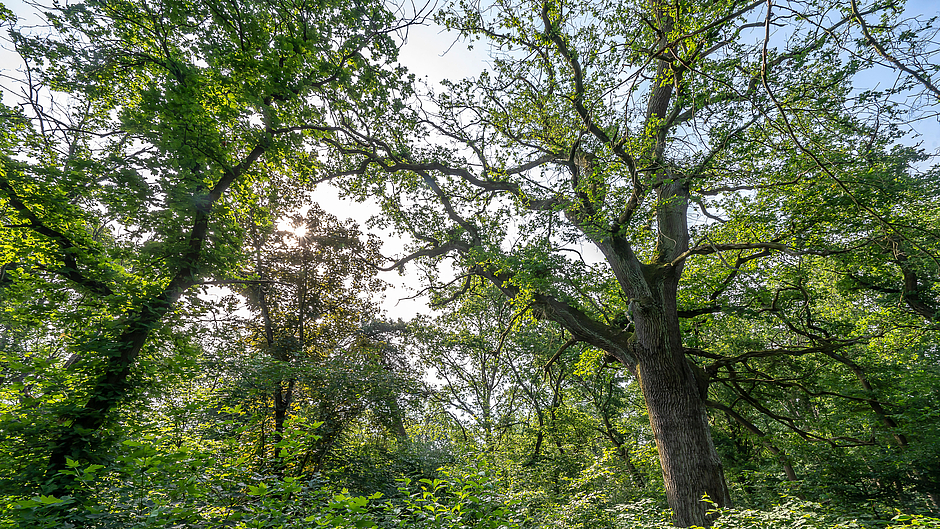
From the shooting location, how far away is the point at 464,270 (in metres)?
7.96

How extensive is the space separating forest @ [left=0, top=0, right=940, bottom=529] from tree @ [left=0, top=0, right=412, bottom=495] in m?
0.03

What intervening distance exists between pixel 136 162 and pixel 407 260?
490 cm

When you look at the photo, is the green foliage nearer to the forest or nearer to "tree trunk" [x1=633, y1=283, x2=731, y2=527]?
the forest

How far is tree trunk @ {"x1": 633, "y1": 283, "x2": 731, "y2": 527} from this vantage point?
4523 millimetres

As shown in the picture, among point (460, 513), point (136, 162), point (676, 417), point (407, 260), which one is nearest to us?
point (460, 513)

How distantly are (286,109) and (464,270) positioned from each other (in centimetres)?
449

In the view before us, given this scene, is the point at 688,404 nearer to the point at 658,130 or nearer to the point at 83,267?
the point at 658,130

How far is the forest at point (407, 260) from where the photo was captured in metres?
3.14

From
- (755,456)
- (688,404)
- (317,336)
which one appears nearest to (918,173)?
(688,404)

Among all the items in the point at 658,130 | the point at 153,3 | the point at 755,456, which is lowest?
the point at 755,456

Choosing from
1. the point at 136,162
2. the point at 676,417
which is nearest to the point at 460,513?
the point at 676,417

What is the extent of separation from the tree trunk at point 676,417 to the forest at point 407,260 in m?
0.03

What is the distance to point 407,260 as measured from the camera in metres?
8.13

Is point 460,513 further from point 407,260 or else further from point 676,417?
point 407,260
